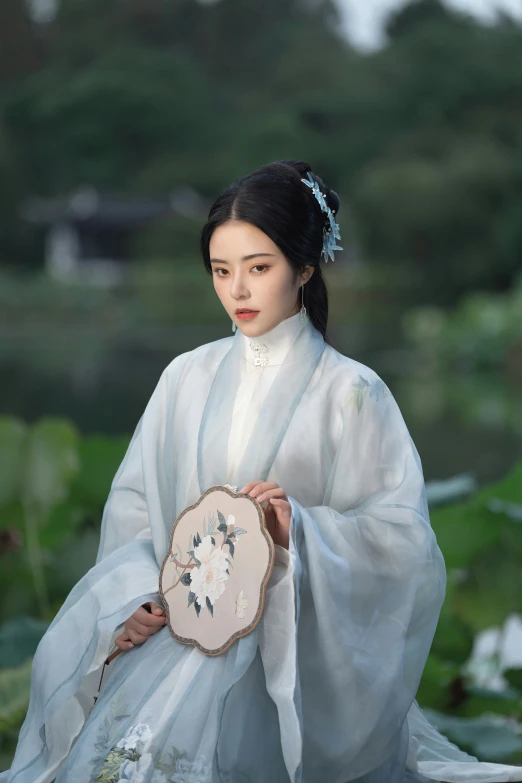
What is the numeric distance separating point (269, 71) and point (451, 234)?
12.6 ft

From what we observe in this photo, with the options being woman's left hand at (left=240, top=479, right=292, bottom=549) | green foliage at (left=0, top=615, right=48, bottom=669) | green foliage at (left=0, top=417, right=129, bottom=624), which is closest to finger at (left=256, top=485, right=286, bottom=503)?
woman's left hand at (left=240, top=479, right=292, bottom=549)

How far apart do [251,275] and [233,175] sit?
13.0m

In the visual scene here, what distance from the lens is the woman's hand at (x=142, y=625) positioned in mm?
923

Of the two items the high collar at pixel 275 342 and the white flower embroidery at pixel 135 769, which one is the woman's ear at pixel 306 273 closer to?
the high collar at pixel 275 342

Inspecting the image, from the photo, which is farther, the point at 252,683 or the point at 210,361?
the point at 210,361

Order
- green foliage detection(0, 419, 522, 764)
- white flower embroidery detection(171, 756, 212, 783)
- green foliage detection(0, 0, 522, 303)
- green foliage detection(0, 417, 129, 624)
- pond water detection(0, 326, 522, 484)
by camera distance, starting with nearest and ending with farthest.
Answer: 1. white flower embroidery detection(171, 756, 212, 783)
2. green foliage detection(0, 419, 522, 764)
3. green foliage detection(0, 417, 129, 624)
4. pond water detection(0, 326, 522, 484)
5. green foliage detection(0, 0, 522, 303)

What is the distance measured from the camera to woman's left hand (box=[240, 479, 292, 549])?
0.87 meters

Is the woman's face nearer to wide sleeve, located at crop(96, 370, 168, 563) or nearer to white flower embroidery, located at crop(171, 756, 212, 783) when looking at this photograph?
wide sleeve, located at crop(96, 370, 168, 563)

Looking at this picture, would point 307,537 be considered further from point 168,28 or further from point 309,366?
point 168,28

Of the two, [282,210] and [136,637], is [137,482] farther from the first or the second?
[282,210]

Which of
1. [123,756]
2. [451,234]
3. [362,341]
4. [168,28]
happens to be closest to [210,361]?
[123,756]

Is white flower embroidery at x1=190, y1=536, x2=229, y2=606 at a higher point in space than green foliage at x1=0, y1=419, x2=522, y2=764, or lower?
higher

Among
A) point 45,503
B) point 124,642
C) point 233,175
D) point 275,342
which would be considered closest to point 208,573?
point 124,642

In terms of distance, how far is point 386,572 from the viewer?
92 cm
